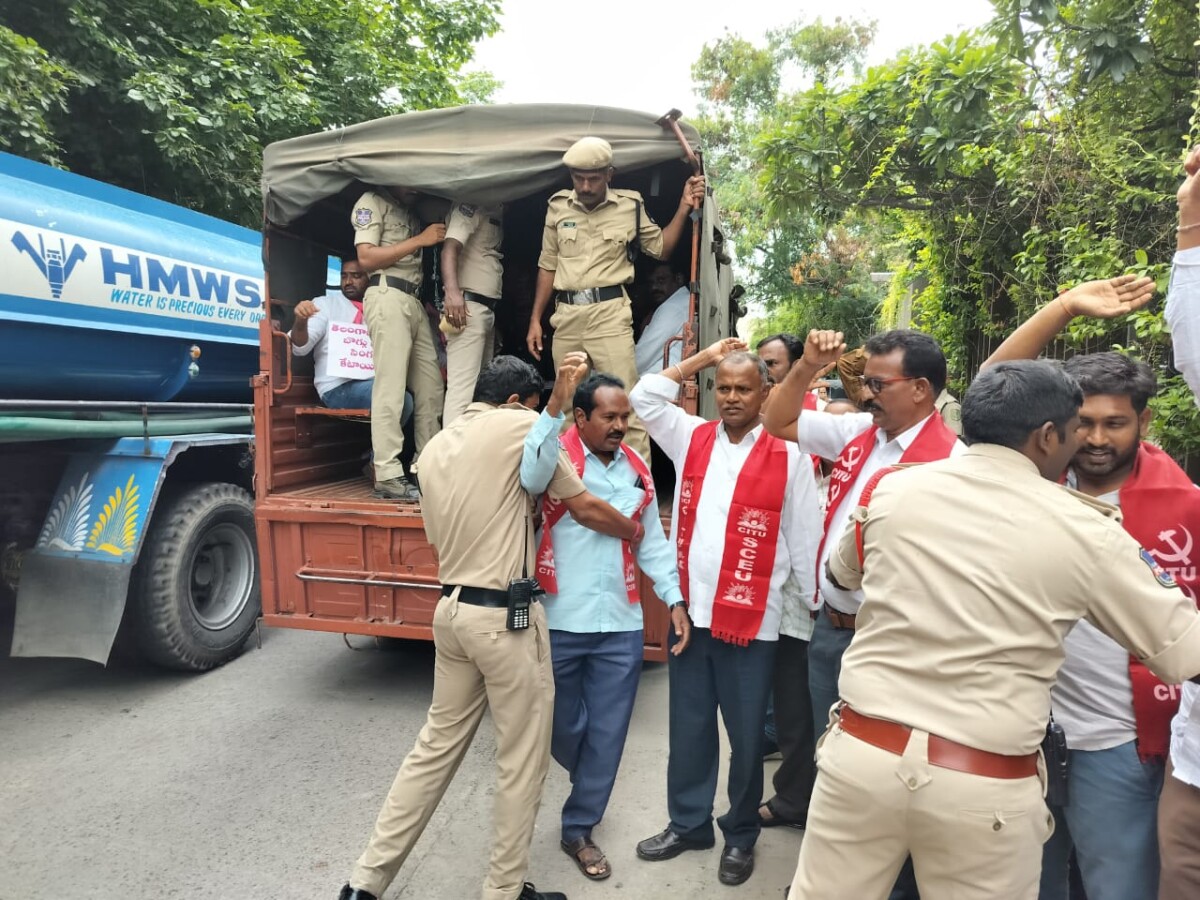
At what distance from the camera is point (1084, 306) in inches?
73.7

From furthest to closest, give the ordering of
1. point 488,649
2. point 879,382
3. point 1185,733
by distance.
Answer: point 488,649
point 879,382
point 1185,733

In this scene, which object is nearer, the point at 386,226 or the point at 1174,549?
the point at 1174,549

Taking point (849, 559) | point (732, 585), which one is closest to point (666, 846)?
point (732, 585)

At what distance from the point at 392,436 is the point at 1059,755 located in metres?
3.08

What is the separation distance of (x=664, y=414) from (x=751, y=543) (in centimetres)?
58

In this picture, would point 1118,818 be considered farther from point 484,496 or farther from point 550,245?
point 550,245

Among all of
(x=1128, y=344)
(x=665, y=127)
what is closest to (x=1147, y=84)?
(x=1128, y=344)

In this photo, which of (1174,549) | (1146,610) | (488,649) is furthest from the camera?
(488,649)

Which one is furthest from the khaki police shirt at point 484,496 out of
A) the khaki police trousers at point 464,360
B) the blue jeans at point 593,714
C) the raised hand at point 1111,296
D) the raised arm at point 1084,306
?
the khaki police trousers at point 464,360

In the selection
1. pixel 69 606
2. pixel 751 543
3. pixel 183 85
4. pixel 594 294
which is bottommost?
pixel 69 606

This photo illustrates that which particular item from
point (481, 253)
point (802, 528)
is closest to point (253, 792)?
point (802, 528)

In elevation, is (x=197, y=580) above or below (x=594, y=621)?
below

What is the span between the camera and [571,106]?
361 centimetres

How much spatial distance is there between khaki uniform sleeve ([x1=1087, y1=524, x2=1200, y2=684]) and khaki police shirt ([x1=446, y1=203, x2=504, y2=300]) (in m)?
3.32
